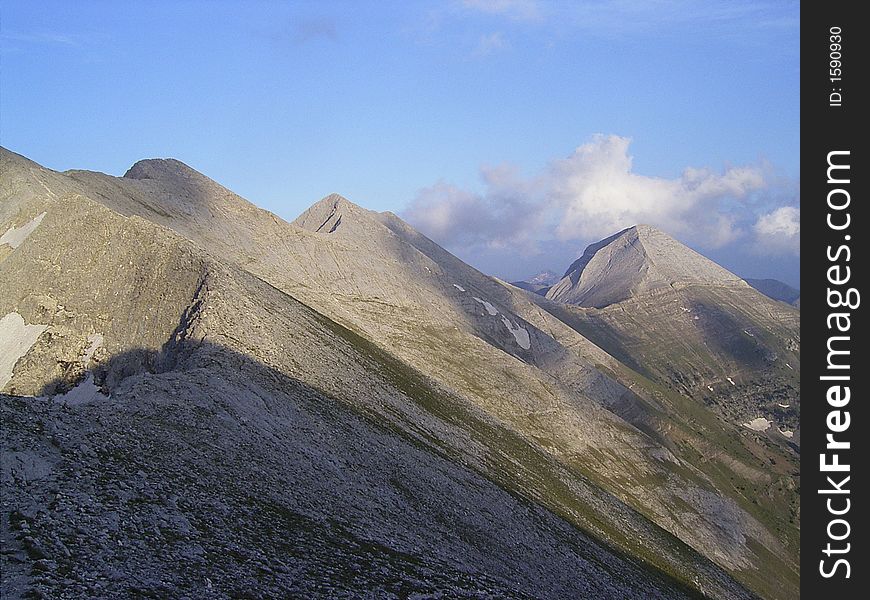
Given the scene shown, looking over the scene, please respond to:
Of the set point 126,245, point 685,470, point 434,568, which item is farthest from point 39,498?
point 685,470

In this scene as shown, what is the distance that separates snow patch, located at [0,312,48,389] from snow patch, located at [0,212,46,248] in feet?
49.9

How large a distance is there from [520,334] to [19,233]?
105 meters

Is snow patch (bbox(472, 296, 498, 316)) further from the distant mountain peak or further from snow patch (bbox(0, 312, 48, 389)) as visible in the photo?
snow patch (bbox(0, 312, 48, 389))

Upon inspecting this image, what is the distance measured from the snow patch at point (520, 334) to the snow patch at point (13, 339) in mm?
105167

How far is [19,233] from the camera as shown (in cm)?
8262

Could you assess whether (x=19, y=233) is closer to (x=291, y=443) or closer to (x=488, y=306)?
(x=291, y=443)

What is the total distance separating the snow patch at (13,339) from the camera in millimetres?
64375

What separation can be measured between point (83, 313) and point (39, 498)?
50.5 metres

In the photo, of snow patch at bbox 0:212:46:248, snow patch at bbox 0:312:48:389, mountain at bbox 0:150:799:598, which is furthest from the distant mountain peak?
snow patch at bbox 0:312:48:389

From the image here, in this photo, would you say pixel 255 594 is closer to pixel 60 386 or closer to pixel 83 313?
pixel 60 386

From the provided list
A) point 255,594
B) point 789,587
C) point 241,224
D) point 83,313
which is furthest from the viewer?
point 241,224

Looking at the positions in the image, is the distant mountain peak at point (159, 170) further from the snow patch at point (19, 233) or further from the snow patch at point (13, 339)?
the snow patch at point (13, 339)

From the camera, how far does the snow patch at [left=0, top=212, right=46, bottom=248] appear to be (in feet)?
267
